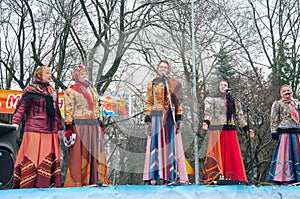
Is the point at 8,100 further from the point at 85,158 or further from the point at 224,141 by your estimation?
the point at 224,141

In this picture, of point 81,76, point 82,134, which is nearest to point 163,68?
point 81,76

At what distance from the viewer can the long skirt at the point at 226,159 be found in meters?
5.00

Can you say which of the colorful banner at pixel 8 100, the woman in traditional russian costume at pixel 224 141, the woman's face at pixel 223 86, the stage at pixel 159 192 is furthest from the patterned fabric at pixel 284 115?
the colorful banner at pixel 8 100

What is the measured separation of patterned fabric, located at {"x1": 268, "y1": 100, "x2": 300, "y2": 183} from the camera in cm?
501

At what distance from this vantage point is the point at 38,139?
13.5ft

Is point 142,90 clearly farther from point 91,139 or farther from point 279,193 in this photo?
point 279,193

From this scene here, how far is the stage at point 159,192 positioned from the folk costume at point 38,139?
104 centimetres

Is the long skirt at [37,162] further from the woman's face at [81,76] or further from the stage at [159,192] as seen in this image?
the stage at [159,192]

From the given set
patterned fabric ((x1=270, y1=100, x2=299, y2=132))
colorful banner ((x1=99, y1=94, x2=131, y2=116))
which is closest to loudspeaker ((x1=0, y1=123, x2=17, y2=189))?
colorful banner ((x1=99, y1=94, x2=131, y2=116))

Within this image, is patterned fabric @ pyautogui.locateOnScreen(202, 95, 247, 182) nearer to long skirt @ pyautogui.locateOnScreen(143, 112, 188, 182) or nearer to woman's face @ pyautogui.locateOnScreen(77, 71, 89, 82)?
long skirt @ pyautogui.locateOnScreen(143, 112, 188, 182)

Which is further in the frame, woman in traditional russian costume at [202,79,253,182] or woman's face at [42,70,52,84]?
woman in traditional russian costume at [202,79,253,182]

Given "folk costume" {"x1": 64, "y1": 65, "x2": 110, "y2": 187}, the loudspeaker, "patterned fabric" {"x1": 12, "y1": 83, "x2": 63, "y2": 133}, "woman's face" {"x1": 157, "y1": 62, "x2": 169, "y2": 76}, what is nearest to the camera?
the loudspeaker

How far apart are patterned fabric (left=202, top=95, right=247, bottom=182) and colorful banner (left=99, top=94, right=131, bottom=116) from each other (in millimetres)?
1600

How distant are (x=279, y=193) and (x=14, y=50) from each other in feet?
36.9
